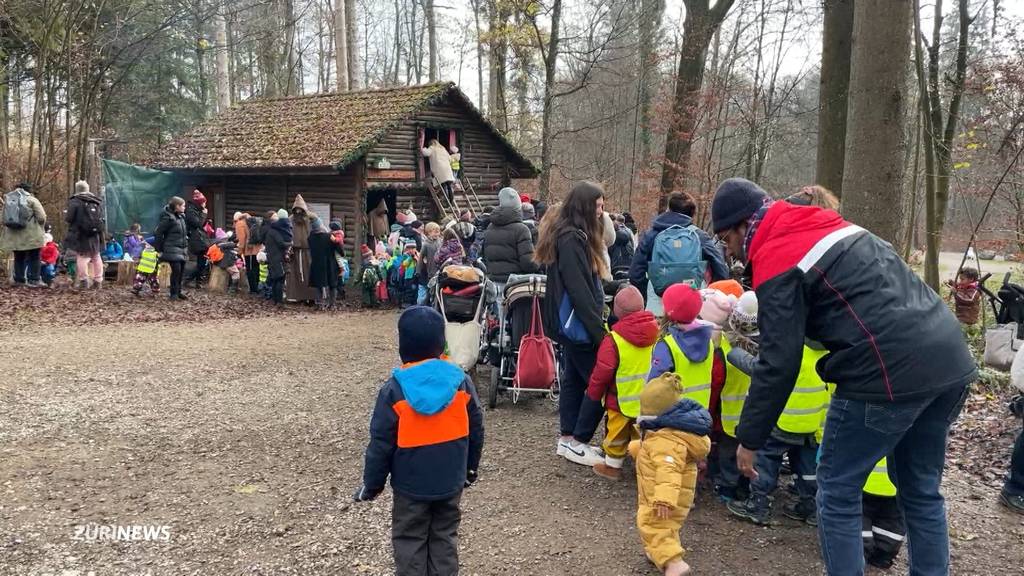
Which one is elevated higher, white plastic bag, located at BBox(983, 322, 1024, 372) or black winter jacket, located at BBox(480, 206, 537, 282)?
black winter jacket, located at BBox(480, 206, 537, 282)

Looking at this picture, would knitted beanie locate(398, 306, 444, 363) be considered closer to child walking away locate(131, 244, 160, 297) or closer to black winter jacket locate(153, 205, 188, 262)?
black winter jacket locate(153, 205, 188, 262)

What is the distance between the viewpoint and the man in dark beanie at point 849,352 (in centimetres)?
297

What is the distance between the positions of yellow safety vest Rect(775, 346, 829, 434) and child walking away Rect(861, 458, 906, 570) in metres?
0.47

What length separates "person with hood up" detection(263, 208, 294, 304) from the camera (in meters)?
13.5

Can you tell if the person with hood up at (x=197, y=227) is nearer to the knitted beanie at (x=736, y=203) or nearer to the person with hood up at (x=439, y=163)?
the person with hood up at (x=439, y=163)

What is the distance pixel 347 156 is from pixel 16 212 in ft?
18.8

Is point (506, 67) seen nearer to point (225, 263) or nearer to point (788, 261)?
point (225, 263)

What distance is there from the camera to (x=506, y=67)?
83.0 feet

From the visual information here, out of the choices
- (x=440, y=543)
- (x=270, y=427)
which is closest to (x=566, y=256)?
(x=440, y=543)

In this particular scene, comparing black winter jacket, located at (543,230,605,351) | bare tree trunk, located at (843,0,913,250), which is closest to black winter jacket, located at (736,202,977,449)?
black winter jacket, located at (543,230,605,351)

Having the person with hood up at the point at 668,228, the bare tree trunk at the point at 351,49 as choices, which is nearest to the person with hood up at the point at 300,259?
the person with hood up at the point at 668,228

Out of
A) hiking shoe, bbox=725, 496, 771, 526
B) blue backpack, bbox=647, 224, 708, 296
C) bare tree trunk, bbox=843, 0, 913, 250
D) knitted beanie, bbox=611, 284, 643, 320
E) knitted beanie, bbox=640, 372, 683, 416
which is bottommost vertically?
hiking shoe, bbox=725, 496, 771, 526

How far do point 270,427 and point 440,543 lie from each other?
330 centimetres

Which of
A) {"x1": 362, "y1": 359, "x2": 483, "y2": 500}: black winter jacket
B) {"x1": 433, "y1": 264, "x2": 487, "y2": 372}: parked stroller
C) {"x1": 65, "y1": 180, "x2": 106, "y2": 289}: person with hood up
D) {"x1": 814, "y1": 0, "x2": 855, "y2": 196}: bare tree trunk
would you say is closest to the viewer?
{"x1": 362, "y1": 359, "x2": 483, "y2": 500}: black winter jacket
